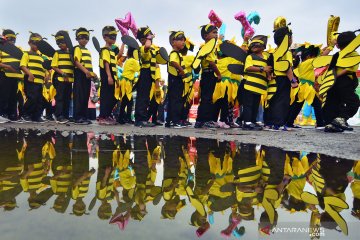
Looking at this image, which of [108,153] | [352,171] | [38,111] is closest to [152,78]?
[38,111]

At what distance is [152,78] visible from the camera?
643cm

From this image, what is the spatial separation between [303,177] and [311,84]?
515 centimetres

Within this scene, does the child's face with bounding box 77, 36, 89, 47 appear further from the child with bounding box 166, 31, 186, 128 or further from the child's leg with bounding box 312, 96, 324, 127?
the child's leg with bounding box 312, 96, 324, 127

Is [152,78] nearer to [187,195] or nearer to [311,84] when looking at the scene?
[311,84]

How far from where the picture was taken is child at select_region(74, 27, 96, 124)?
6.57 meters

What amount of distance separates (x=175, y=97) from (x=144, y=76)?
673mm

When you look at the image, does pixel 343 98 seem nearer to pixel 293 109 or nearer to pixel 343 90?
pixel 343 90

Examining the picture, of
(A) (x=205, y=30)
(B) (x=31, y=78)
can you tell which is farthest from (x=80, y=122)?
(A) (x=205, y=30)

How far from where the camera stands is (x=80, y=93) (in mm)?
6805

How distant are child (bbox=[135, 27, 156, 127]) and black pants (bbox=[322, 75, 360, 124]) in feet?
9.84

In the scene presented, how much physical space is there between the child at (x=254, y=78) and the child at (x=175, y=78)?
111 cm

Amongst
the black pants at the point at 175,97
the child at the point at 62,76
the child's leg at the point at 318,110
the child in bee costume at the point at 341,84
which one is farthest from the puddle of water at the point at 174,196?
the child's leg at the point at 318,110

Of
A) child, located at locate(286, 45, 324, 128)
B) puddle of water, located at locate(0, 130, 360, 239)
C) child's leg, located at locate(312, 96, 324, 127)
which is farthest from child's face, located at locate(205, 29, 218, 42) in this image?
puddle of water, located at locate(0, 130, 360, 239)

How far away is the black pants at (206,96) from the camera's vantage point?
242 inches
